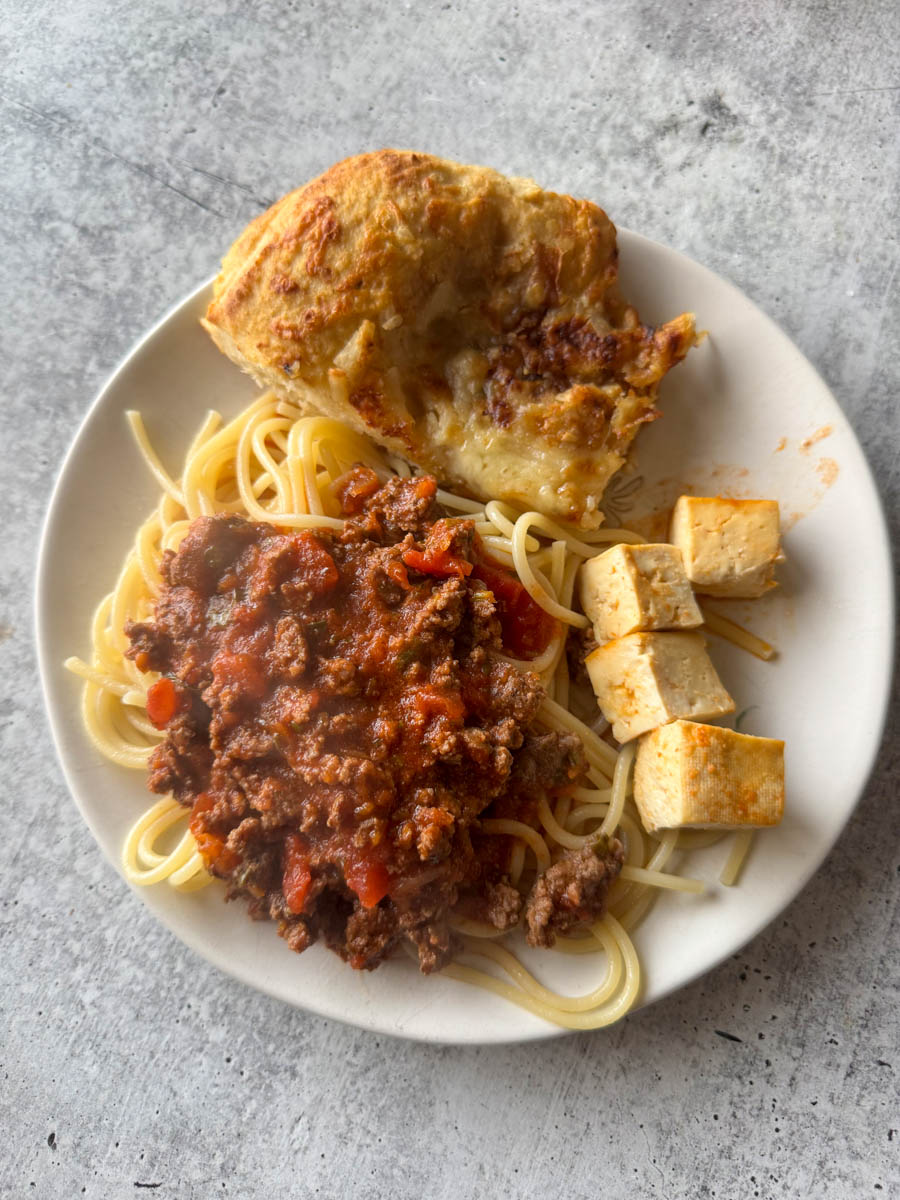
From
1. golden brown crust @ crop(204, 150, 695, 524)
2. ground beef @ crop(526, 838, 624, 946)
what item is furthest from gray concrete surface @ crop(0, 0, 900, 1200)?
golden brown crust @ crop(204, 150, 695, 524)

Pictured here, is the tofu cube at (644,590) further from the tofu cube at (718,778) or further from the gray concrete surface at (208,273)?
the gray concrete surface at (208,273)

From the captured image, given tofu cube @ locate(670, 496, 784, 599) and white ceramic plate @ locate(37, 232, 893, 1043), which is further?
tofu cube @ locate(670, 496, 784, 599)

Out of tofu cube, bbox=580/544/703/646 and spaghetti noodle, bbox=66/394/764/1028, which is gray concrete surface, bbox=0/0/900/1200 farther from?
tofu cube, bbox=580/544/703/646

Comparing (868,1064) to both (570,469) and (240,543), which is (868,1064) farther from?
(240,543)

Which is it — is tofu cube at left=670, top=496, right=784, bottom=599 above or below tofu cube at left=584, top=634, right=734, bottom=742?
above

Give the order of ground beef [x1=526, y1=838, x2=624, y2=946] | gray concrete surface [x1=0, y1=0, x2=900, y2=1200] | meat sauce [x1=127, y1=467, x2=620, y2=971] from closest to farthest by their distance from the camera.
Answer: meat sauce [x1=127, y1=467, x2=620, y2=971], ground beef [x1=526, y1=838, x2=624, y2=946], gray concrete surface [x1=0, y1=0, x2=900, y2=1200]

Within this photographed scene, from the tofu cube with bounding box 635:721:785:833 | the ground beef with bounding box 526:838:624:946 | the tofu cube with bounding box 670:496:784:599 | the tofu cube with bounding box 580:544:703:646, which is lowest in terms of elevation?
the ground beef with bounding box 526:838:624:946

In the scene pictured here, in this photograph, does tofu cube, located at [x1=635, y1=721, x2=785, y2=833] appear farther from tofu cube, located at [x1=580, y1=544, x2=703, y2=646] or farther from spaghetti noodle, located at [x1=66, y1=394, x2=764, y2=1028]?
tofu cube, located at [x1=580, y1=544, x2=703, y2=646]

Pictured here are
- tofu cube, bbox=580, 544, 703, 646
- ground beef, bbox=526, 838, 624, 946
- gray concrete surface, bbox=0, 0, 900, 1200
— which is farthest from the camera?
gray concrete surface, bbox=0, 0, 900, 1200
